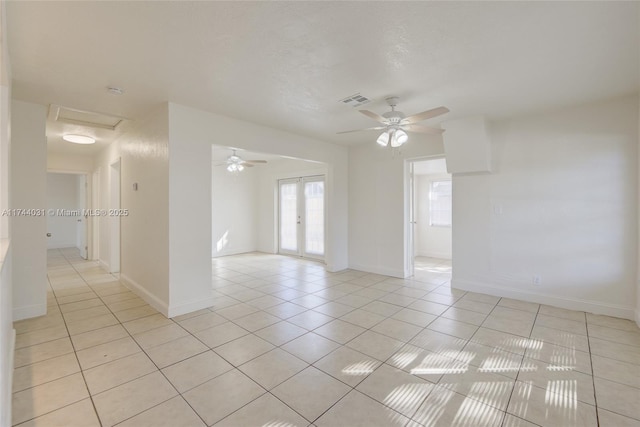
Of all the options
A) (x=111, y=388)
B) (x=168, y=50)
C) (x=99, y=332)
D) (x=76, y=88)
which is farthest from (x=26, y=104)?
(x=111, y=388)

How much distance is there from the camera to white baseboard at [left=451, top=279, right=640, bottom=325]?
10.9 feet

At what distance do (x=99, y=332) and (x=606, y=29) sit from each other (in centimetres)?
515

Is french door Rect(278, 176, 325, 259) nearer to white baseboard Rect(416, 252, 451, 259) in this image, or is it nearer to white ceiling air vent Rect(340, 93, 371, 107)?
white baseboard Rect(416, 252, 451, 259)

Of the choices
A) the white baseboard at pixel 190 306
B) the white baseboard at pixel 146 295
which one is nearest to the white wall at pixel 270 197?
the white baseboard at pixel 146 295

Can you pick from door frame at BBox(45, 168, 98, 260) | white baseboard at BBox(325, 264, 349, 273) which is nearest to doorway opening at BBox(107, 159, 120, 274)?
door frame at BBox(45, 168, 98, 260)

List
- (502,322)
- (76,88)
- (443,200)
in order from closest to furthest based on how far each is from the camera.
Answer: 1. (76,88)
2. (502,322)
3. (443,200)

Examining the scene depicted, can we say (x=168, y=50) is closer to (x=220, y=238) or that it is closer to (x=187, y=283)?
(x=187, y=283)

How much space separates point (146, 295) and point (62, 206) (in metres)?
7.39

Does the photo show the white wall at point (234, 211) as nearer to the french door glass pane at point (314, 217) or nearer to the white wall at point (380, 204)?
the french door glass pane at point (314, 217)

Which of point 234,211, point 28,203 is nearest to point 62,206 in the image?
point 234,211

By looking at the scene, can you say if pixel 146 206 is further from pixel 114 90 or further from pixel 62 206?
pixel 62 206

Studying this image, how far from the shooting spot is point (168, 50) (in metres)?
2.25

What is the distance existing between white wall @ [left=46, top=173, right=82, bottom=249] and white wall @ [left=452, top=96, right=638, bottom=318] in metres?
10.6

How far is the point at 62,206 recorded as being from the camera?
8711mm
